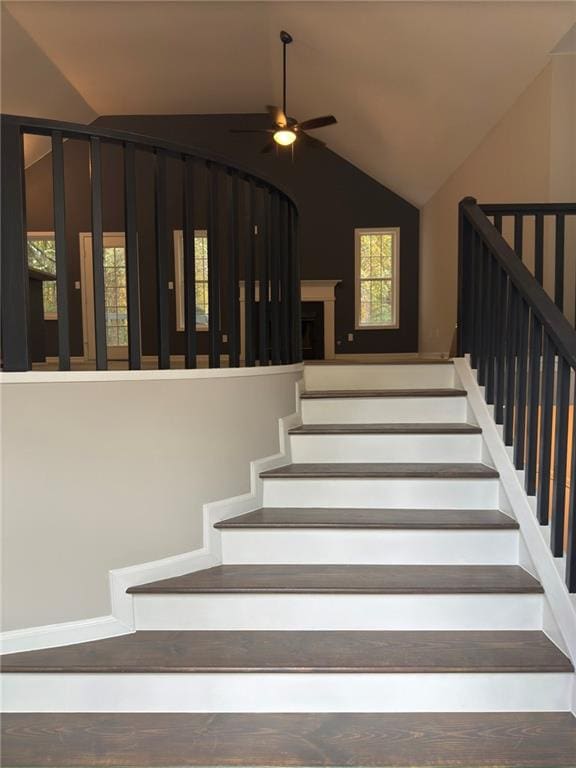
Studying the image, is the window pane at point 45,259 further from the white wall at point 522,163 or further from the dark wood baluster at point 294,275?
the dark wood baluster at point 294,275

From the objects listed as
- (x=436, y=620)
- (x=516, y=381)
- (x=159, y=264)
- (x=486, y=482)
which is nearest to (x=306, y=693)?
(x=436, y=620)

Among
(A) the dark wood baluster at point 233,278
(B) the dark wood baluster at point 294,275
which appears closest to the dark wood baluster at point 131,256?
(A) the dark wood baluster at point 233,278

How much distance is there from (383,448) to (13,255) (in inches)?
77.8

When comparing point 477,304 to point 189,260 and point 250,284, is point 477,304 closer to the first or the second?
point 250,284

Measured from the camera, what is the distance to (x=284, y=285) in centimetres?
304

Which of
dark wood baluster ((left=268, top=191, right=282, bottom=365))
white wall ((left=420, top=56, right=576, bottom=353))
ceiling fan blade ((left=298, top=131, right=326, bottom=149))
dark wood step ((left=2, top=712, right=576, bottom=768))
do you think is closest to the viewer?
→ dark wood step ((left=2, top=712, right=576, bottom=768))

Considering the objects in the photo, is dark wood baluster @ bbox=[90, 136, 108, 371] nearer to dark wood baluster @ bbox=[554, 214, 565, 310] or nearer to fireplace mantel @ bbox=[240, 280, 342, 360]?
dark wood baluster @ bbox=[554, 214, 565, 310]

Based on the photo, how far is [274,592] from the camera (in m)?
2.02

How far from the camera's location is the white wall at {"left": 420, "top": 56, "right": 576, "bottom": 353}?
379 centimetres

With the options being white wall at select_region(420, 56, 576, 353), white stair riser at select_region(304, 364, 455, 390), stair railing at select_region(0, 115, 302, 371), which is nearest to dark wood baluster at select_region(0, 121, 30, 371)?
stair railing at select_region(0, 115, 302, 371)

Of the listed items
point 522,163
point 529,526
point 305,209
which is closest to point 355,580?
point 529,526

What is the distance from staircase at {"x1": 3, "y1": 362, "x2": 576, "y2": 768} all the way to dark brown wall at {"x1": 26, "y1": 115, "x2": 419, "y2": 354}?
5932 millimetres

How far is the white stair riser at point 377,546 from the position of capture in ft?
7.25

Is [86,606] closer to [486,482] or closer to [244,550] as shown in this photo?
[244,550]
